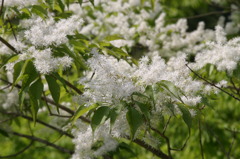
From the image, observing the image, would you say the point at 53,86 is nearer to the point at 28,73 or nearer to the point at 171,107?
the point at 28,73

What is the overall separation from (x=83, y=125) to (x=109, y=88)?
700mm

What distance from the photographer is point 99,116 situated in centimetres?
153

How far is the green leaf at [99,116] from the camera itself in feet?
4.96

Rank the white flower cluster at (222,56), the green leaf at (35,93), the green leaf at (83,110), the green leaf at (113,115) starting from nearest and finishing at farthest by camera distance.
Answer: the green leaf at (113,115) < the green leaf at (83,110) < the green leaf at (35,93) < the white flower cluster at (222,56)

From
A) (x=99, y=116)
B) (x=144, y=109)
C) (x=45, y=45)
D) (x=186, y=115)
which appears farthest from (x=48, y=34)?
(x=186, y=115)

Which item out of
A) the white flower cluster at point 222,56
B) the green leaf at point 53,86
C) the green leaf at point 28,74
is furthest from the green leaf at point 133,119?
the white flower cluster at point 222,56

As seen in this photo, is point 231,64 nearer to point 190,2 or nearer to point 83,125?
point 83,125

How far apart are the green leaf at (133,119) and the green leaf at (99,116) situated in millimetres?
93

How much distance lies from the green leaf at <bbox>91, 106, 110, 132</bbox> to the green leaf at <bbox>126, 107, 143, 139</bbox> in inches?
3.7

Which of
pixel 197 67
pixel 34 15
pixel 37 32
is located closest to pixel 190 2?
pixel 197 67

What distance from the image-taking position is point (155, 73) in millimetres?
1625

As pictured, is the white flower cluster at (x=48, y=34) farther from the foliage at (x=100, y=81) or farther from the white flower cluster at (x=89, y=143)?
the white flower cluster at (x=89, y=143)

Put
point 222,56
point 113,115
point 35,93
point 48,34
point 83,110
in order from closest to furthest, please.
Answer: point 113,115
point 83,110
point 35,93
point 48,34
point 222,56

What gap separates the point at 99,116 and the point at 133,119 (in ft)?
0.47
